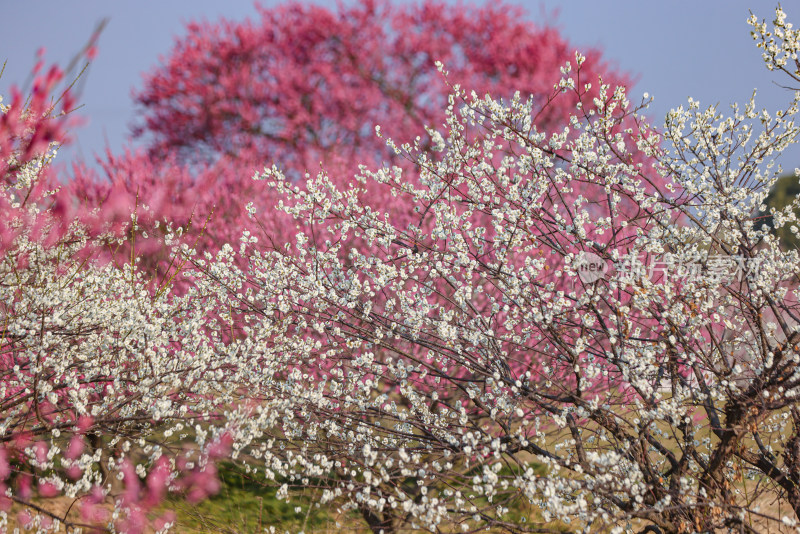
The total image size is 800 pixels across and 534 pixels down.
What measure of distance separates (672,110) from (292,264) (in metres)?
2.86

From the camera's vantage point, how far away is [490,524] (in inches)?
133

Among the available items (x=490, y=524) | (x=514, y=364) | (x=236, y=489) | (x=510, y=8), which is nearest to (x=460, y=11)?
(x=510, y=8)

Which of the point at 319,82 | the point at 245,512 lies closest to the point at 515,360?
the point at 245,512

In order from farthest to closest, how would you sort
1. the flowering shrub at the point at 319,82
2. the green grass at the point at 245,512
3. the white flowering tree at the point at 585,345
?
1. the flowering shrub at the point at 319,82
2. the green grass at the point at 245,512
3. the white flowering tree at the point at 585,345

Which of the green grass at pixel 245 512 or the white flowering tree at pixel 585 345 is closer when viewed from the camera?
the white flowering tree at pixel 585 345

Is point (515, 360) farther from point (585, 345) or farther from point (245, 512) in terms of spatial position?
point (245, 512)

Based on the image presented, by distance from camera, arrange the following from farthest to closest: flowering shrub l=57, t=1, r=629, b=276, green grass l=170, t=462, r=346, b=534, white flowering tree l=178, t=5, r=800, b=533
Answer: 1. flowering shrub l=57, t=1, r=629, b=276
2. green grass l=170, t=462, r=346, b=534
3. white flowering tree l=178, t=5, r=800, b=533

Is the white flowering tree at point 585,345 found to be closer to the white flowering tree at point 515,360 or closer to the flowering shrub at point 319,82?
the white flowering tree at point 515,360

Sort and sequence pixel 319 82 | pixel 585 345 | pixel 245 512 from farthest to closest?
pixel 319 82
pixel 245 512
pixel 585 345

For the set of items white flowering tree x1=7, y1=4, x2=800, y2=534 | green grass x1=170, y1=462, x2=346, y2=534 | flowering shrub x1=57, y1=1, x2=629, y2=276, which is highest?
flowering shrub x1=57, y1=1, x2=629, y2=276

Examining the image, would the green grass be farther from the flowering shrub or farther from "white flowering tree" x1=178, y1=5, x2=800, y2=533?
the flowering shrub

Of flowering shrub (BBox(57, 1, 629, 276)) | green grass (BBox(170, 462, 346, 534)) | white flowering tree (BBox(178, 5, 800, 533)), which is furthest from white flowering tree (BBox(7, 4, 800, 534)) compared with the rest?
flowering shrub (BBox(57, 1, 629, 276))

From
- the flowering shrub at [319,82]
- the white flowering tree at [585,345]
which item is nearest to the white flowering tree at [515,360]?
the white flowering tree at [585,345]

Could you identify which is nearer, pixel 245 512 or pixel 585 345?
pixel 585 345
